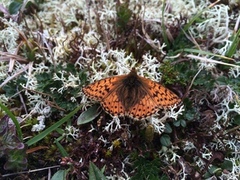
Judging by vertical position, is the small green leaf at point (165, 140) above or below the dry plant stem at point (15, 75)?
below

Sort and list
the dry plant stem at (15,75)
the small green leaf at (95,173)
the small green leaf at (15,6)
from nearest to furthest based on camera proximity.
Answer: the small green leaf at (95,173)
the dry plant stem at (15,75)
the small green leaf at (15,6)

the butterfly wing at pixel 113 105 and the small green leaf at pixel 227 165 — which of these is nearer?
the butterfly wing at pixel 113 105

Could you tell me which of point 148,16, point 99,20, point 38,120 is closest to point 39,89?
point 38,120

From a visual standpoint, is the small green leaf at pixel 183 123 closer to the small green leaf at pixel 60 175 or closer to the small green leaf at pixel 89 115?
the small green leaf at pixel 89 115

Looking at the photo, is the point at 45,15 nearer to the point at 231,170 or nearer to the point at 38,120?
the point at 38,120

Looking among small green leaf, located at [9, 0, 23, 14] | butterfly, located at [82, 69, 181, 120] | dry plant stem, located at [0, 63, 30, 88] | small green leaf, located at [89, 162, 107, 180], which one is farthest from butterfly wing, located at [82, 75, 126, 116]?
small green leaf, located at [9, 0, 23, 14]

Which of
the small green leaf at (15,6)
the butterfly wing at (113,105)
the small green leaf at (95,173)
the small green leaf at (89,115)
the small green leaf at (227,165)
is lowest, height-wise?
the small green leaf at (227,165)

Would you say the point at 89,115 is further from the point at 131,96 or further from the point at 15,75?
the point at 15,75

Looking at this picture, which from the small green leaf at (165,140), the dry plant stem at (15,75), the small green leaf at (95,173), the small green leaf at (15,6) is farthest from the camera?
the small green leaf at (15,6)

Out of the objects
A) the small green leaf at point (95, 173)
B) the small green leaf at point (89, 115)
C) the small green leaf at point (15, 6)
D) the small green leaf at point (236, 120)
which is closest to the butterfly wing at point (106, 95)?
the small green leaf at point (89, 115)
